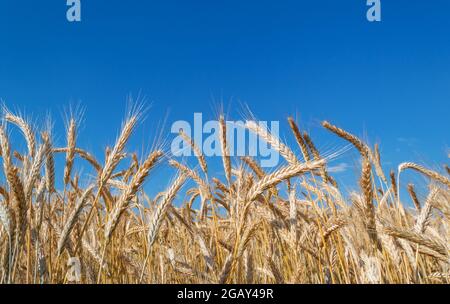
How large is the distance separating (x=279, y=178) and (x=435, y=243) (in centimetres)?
84

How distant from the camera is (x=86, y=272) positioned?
292 cm

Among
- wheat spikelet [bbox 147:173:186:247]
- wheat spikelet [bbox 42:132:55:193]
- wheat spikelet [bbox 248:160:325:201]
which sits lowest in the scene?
wheat spikelet [bbox 147:173:186:247]

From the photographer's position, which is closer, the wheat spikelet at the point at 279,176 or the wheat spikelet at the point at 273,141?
the wheat spikelet at the point at 279,176

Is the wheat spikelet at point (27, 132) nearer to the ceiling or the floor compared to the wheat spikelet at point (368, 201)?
nearer to the ceiling

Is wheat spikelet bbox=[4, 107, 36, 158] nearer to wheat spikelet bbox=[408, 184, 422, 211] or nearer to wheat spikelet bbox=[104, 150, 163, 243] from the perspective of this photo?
wheat spikelet bbox=[104, 150, 163, 243]

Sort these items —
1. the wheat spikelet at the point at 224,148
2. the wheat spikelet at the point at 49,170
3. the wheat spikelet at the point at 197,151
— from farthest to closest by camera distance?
the wheat spikelet at the point at 197,151, the wheat spikelet at the point at 224,148, the wheat spikelet at the point at 49,170

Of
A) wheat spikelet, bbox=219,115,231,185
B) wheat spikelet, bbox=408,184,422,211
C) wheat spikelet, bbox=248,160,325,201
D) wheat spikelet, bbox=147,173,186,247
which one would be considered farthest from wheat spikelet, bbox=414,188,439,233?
wheat spikelet, bbox=408,184,422,211

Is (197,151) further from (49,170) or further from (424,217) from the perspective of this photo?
(424,217)

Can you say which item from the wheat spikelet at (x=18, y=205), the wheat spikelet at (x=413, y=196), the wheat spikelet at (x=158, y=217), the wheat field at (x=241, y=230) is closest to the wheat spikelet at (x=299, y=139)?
the wheat field at (x=241, y=230)

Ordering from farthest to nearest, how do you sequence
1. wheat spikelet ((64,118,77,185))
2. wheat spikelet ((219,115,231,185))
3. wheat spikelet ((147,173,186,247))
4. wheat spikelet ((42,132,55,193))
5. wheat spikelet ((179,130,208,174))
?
1. wheat spikelet ((179,130,208,174))
2. wheat spikelet ((219,115,231,185))
3. wheat spikelet ((64,118,77,185))
4. wheat spikelet ((42,132,55,193))
5. wheat spikelet ((147,173,186,247))

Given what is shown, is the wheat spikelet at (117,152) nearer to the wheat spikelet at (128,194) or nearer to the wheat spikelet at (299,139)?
the wheat spikelet at (128,194)

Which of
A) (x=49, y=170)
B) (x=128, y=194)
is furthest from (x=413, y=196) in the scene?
(x=49, y=170)
